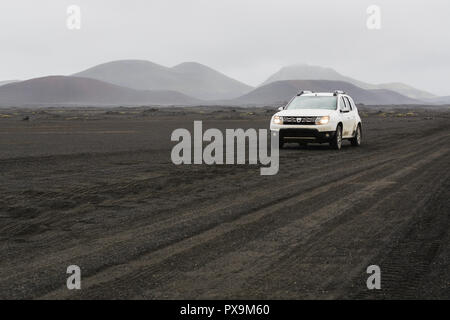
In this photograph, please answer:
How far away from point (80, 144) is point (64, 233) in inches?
629

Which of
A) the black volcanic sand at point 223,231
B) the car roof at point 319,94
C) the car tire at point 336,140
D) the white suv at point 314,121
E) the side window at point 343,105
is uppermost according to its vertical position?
the car roof at point 319,94

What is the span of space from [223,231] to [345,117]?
15.0 m

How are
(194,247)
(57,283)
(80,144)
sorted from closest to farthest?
(57,283)
(194,247)
(80,144)

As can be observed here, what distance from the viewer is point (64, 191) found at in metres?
11.0

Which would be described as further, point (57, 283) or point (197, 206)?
point (197, 206)

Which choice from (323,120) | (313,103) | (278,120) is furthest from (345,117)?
(278,120)

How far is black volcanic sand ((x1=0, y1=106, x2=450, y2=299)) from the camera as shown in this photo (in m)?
5.61

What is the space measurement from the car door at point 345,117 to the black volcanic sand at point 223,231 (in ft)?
22.5

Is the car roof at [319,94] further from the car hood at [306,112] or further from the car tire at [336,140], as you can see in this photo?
the car tire at [336,140]

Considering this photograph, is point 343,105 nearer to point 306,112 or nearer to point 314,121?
point 306,112

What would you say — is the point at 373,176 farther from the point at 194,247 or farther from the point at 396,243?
the point at 194,247

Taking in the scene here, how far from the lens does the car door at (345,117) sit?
71.6 feet

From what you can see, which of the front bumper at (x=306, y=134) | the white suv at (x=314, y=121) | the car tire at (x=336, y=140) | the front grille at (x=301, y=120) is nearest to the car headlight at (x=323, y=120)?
the white suv at (x=314, y=121)

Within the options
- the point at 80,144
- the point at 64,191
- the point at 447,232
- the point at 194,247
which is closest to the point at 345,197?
the point at 447,232
